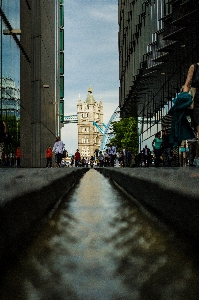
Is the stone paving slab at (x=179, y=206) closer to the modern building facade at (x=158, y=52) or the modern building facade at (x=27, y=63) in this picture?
the modern building facade at (x=158, y=52)

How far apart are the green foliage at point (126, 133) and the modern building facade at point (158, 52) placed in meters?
32.0

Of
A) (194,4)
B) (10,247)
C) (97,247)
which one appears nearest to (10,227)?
(10,247)

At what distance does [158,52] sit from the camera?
2806cm

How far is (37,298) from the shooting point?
83 cm

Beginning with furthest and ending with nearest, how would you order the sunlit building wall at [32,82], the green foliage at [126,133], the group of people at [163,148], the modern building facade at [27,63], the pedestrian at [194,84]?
the green foliage at [126,133] < the sunlit building wall at [32,82] < the modern building facade at [27,63] < the group of people at [163,148] < the pedestrian at [194,84]

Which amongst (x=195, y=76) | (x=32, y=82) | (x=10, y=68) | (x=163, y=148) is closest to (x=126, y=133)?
(x=32, y=82)

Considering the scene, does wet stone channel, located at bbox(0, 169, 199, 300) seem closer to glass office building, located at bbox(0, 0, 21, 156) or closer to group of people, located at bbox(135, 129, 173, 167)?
group of people, located at bbox(135, 129, 173, 167)

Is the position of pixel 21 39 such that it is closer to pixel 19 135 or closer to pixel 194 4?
pixel 19 135

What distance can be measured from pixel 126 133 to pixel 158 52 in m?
55.6

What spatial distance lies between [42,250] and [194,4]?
61.9 feet

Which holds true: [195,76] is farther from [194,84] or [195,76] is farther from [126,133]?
[126,133]

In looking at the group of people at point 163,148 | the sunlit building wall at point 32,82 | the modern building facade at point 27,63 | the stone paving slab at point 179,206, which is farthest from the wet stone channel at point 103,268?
the sunlit building wall at point 32,82

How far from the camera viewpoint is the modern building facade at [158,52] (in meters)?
21.6

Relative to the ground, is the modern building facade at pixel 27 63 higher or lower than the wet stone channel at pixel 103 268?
higher
